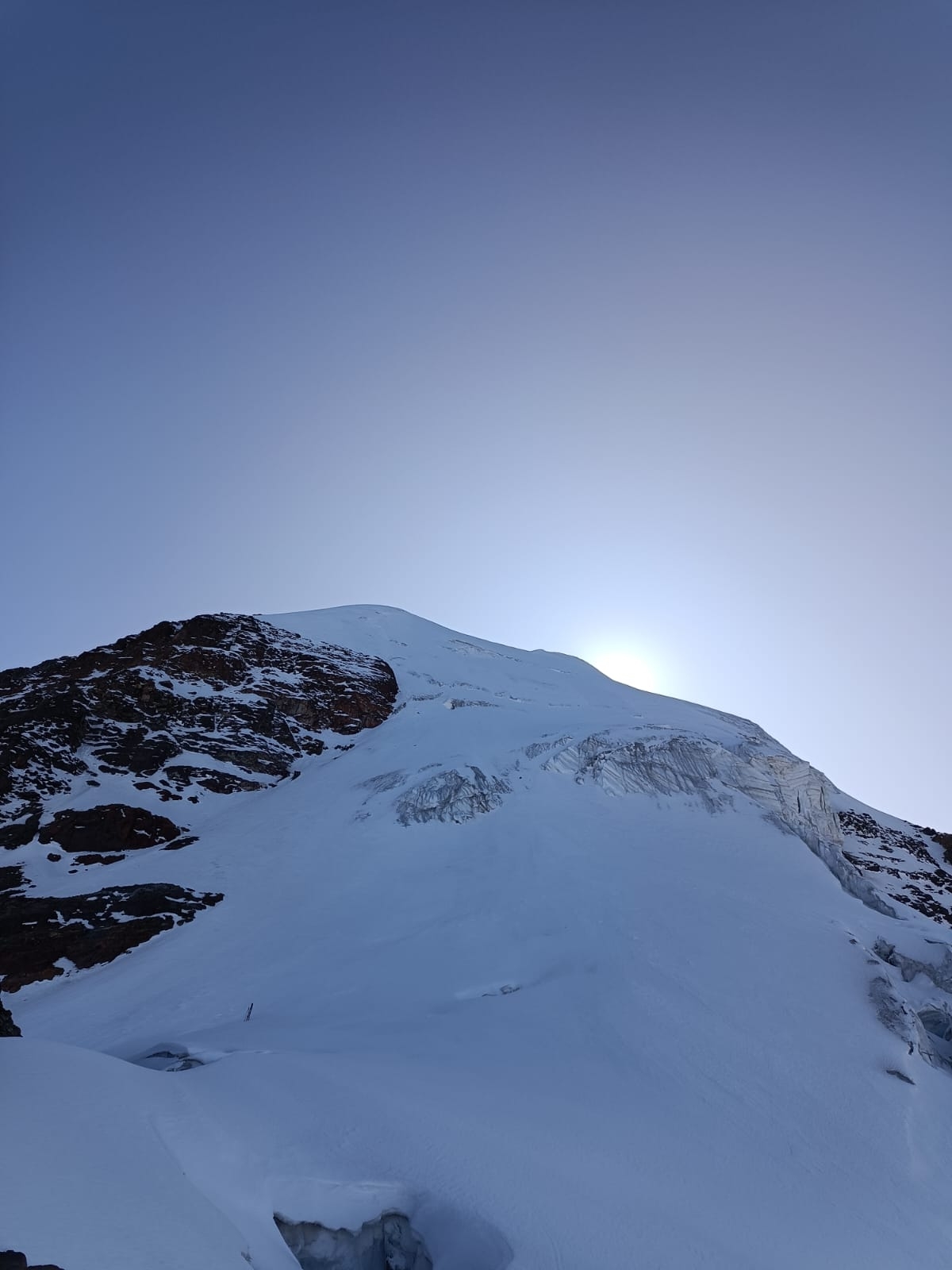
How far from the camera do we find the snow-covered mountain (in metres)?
7.64

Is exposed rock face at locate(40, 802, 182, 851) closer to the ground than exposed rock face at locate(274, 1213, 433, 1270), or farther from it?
closer to the ground

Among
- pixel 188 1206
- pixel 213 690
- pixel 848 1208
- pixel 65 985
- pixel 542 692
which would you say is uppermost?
pixel 542 692

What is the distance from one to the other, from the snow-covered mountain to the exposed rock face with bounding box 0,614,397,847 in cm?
26

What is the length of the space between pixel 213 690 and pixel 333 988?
31.1m

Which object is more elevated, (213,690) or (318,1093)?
(213,690)

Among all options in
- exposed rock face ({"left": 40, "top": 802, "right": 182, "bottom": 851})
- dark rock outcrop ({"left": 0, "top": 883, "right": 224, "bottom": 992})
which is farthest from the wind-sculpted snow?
exposed rock face ({"left": 40, "top": 802, "right": 182, "bottom": 851})

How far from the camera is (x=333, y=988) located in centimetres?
1736

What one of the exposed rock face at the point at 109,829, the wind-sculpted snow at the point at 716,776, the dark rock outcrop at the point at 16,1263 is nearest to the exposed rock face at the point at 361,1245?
the dark rock outcrop at the point at 16,1263

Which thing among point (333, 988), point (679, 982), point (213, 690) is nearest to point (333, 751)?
point (213, 690)

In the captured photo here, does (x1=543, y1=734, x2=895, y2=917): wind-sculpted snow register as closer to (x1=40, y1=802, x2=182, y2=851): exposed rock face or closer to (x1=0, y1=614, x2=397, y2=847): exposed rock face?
(x1=40, y1=802, x2=182, y2=851): exposed rock face

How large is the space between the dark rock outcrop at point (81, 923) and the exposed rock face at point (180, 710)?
6079mm

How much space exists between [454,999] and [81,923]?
13835 millimetres

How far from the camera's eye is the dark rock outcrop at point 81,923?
68.6ft

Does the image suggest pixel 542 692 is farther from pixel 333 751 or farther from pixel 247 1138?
pixel 247 1138
